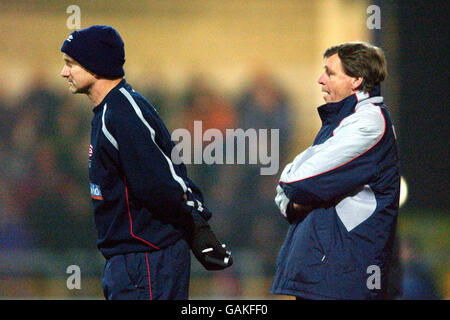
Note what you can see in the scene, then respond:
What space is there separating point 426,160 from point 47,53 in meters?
3.60

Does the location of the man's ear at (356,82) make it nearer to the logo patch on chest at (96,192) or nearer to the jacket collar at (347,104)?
the jacket collar at (347,104)

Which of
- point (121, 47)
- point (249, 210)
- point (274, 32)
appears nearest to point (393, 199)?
point (121, 47)

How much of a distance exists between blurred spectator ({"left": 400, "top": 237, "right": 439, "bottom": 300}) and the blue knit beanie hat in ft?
10.9

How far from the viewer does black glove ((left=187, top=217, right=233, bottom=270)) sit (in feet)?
9.03

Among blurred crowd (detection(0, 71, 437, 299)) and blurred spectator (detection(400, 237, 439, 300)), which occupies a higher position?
blurred crowd (detection(0, 71, 437, 299))

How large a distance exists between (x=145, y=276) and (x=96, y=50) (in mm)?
962

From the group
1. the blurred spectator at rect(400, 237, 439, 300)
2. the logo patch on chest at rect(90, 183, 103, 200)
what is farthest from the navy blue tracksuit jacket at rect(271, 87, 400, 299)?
the blurred spectator at rect(400, 237, 439, 300)

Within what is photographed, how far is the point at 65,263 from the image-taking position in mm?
5797

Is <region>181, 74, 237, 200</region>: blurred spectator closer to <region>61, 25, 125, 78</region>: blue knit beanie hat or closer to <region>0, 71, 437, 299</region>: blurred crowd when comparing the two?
<region>0, 71, 437, 299</region>: blurred crowd

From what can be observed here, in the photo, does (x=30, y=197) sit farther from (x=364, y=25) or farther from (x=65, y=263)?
(x=364, y=25)

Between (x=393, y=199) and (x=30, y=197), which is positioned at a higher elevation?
(x=393, y=199)

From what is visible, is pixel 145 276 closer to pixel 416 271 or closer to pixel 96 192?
pixel 96 192

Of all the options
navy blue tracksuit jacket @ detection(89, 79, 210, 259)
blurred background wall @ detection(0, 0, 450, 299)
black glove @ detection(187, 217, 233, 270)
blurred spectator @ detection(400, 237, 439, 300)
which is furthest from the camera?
blurred background wall @ detection(0, 0, 450, 299)

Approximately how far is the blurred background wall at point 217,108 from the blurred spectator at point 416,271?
0.07ft
